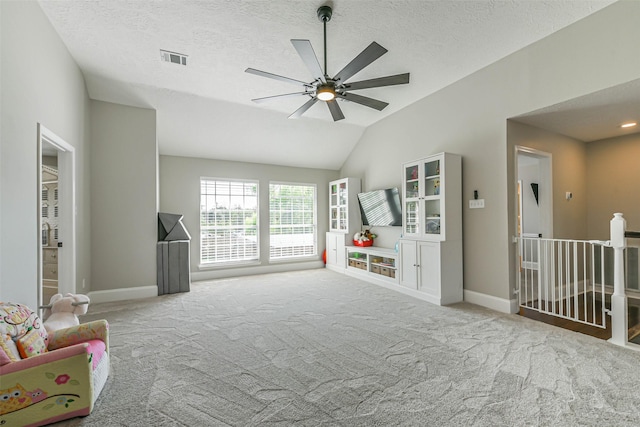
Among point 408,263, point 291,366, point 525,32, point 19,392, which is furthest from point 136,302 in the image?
point 525,32

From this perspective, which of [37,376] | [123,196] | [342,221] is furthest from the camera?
[342,221]

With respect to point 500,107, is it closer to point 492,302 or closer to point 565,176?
point 565,176

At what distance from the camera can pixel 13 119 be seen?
2246 mm

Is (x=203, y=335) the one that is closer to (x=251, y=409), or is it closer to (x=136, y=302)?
(x=251, y=409)

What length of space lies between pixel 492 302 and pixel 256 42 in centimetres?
442

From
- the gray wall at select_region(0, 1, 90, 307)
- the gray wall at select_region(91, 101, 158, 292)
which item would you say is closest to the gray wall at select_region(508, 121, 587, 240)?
the gray wall at select_region(0, 1, 90, 307)

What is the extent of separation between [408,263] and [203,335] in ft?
10.2

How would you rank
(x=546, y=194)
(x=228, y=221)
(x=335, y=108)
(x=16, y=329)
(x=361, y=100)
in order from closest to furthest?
(x=16, y=329)
(x=361, y=100)
(x=335, y=108)
(x=546, y=194)
(x=228, y=221)

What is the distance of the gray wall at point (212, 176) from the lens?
5602 millimetres

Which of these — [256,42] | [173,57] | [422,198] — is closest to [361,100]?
[256,42]

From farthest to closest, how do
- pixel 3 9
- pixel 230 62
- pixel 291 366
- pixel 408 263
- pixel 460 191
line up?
pixel 408 263 < pixel 460 191 < pixel 230 62 < pixel 291 366 < pixel 3 9

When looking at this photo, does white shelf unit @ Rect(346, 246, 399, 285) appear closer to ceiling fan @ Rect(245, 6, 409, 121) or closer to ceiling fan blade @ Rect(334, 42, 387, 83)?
ceiling fan @ Rect(245, 6, 409, 121)

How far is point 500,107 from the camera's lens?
3674 millimetres

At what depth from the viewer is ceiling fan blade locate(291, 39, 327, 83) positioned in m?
2.18
